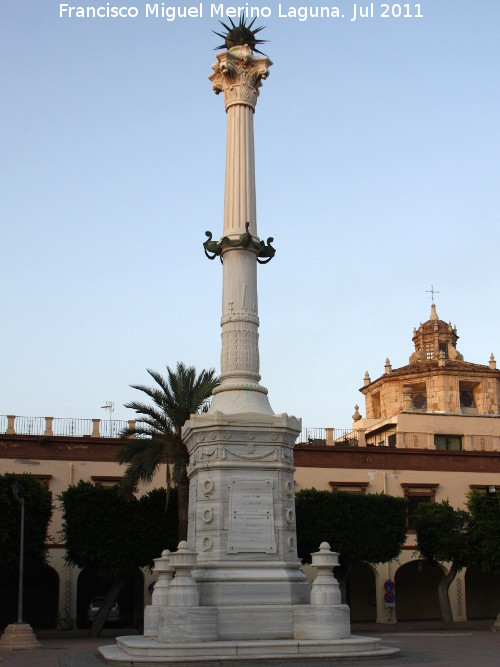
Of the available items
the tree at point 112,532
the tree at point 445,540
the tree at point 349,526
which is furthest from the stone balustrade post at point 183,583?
the tree at point 445,540

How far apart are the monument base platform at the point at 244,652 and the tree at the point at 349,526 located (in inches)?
602

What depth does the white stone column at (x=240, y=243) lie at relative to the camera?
64.0 feet

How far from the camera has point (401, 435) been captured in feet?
146

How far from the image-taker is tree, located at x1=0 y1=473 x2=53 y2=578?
2884 cm

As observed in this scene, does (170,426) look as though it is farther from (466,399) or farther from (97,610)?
(466,399)

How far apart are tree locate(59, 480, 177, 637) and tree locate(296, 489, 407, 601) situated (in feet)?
16.8

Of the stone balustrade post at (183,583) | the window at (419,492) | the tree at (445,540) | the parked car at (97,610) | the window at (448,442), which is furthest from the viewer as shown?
the window at (448,442)

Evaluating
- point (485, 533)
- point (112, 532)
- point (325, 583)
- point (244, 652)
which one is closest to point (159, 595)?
point (244, 652)

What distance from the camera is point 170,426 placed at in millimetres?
28562

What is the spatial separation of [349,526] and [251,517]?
1544 cm

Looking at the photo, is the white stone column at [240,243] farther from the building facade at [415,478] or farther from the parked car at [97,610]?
the building facade at [415,478]

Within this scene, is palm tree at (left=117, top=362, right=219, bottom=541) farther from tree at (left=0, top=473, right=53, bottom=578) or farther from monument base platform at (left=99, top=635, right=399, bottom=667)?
monument base platform at (left=99, top=635, right=399, bottom=667)

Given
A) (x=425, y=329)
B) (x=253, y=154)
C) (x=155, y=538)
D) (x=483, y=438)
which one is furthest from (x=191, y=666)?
(x=425, y=329)

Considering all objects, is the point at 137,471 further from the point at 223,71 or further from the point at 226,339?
the point at 223,71
